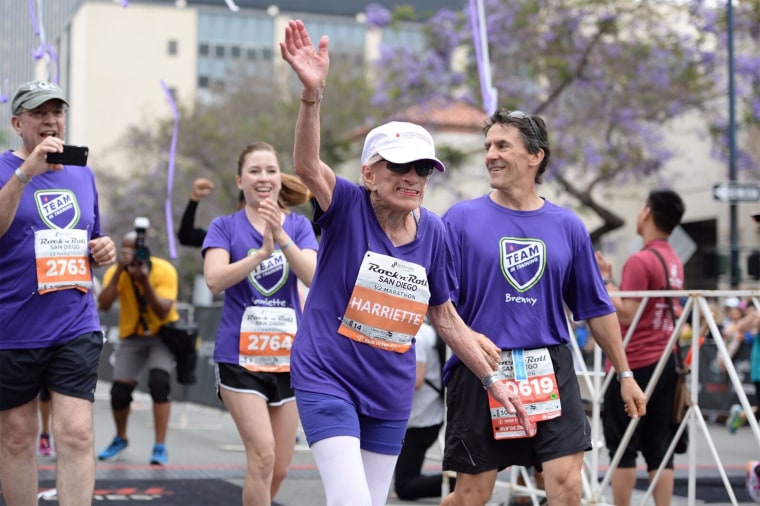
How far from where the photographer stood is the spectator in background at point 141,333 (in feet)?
36.3

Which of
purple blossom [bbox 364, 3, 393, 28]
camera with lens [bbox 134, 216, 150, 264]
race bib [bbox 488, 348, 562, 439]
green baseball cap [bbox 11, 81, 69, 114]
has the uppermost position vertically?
purple blossom [bbox 364, 3, 393, 28]

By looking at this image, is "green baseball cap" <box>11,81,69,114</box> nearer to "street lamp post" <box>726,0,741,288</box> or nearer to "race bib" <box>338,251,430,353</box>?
"race bib" <box>338,251,430,353</box>

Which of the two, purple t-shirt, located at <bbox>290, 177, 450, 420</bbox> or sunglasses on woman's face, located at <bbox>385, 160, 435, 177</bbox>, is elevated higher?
sunglasses on woman's face, located at <bbox>385, 160, 435, 177</bbox>

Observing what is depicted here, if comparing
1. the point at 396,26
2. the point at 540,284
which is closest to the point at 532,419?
the point at 540,284

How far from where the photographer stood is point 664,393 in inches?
303

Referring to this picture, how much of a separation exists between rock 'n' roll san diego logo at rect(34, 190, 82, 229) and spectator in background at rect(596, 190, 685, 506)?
10.4 feet

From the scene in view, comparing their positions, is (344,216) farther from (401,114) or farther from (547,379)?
(401,114)

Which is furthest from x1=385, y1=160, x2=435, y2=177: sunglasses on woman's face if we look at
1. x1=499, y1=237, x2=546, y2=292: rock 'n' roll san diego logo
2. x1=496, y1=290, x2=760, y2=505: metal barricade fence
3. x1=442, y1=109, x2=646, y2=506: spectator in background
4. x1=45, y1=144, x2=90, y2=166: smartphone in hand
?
x1=496, y1=290, x2=760, y2=505: metal barricade fence

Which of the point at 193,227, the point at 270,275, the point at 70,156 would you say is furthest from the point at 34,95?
→ the point at 193,227

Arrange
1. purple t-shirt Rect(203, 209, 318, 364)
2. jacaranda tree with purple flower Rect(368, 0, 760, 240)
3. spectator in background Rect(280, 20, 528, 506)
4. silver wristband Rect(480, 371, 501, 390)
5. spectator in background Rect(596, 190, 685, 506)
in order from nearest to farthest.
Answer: spectator in background Rect(280, 20, 528, 506), silver wristband Rect(480, 371, 501, 390), purple t-shirt Rect(203, 209, 318, 364), spectator in background Rect(596, 190, 685, 506), jacaranda tree with purple flower Rect(368, 0, 760, 240)

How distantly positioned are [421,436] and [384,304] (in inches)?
181

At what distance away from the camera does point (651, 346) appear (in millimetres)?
7676

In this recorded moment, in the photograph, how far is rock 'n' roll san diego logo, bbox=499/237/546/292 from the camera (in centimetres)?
564

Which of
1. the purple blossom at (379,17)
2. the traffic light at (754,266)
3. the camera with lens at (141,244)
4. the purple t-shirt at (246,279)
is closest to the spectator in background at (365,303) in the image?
the purple t-shirt at (246,279)
